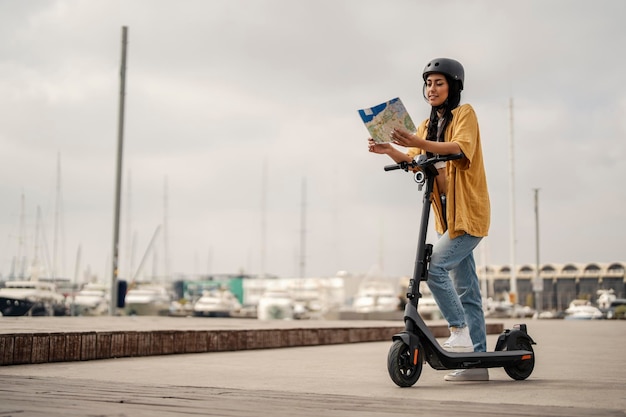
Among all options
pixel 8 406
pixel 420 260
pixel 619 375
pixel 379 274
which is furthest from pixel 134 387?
pixel 379 274

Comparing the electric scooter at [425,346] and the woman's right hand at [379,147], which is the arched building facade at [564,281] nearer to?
the electric scooter at [425,346]

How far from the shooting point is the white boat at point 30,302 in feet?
66.0

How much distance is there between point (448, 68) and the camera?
15.6 feet

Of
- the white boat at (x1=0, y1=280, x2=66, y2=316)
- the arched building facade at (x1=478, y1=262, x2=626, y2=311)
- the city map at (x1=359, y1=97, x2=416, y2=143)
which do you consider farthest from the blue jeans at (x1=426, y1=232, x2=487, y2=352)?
the arched building facade at (x1=478, y1=262, x2=626, y2=311)

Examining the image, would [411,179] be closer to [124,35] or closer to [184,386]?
[184,386]

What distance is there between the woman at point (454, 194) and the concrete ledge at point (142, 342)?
3065 mm

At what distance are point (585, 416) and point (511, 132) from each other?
45460mm

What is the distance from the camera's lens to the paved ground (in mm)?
2971

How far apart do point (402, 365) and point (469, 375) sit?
2.06 ft

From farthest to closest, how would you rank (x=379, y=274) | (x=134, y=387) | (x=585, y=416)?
1. (x=379, y=274)
2. (x=134, y=387)
3. (x=585, y=416)

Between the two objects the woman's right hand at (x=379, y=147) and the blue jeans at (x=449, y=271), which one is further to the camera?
the blue jeans at (x=449, y=271)

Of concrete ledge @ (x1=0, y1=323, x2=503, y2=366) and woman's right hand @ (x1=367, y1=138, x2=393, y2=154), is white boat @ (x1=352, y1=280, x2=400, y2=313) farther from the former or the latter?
woman's right hand @ (x1=367, y1=138, x2=393, y2=154)

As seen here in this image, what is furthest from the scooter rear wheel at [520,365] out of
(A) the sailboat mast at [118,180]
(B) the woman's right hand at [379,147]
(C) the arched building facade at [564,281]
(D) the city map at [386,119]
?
(C) the arched building facade at [564,281]

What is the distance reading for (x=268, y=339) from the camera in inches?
348
